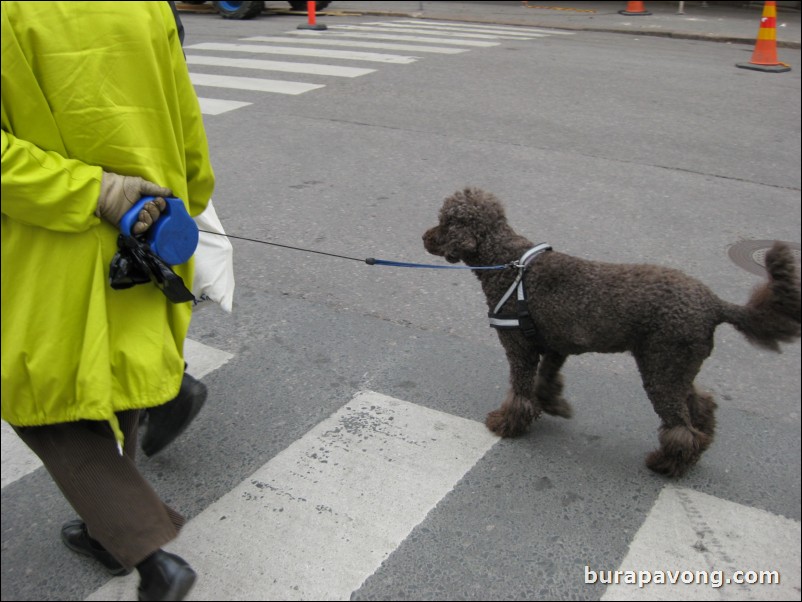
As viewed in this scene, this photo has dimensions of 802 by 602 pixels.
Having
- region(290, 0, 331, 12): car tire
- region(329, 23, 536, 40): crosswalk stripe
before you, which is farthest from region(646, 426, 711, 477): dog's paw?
region(290, 0, 331, 12): car tire

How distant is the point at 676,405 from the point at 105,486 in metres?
2.18

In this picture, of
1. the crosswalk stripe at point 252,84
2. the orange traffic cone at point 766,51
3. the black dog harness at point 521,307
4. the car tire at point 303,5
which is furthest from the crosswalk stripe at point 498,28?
the black dog harness at point 521,307

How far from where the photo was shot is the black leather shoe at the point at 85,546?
105 inches

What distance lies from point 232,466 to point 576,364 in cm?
188

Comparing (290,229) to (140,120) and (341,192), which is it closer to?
(341,192)

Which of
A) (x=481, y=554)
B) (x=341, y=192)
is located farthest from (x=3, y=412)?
(x=341, y=192)

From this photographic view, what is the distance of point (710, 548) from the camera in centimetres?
285

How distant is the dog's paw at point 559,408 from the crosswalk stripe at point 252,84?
6923 mm

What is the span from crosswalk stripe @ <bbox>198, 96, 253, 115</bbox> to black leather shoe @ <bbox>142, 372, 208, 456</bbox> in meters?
6.00

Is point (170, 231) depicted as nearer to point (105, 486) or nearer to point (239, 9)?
point (105, 486)

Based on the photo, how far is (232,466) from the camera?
3254 millimetres

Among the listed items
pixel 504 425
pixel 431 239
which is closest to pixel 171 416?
pixel 431 239

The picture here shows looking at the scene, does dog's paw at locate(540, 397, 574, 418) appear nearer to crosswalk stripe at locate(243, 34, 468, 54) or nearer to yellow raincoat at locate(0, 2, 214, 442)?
yellow raincoat at locate(0, 2, 214, 442)

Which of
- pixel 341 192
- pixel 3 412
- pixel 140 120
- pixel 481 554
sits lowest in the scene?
pixel 481 554
